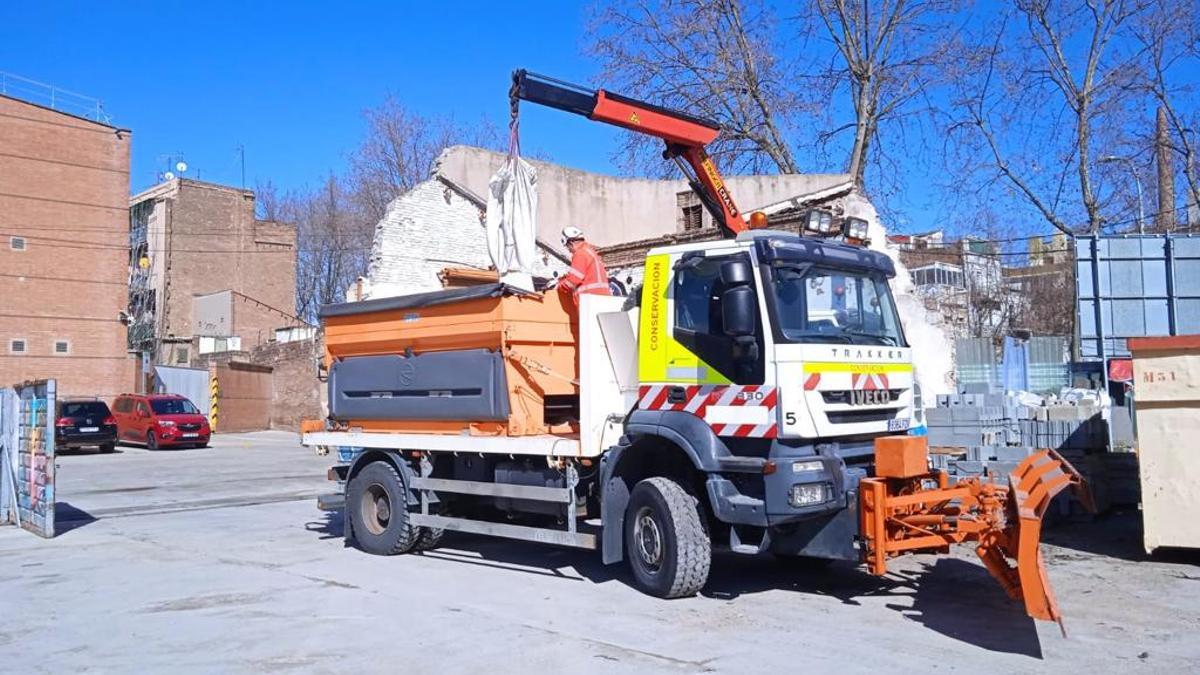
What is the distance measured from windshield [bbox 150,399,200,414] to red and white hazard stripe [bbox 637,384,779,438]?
25567 mm

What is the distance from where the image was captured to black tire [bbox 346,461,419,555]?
10406 mm

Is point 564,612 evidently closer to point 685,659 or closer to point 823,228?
point 685,659

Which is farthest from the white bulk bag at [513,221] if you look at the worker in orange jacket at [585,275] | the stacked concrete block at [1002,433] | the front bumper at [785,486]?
the stacked concrete block at [1002,433]

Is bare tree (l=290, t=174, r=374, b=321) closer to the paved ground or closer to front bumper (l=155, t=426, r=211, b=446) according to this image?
front bumper (l=155, t=426, r=211, b=446)

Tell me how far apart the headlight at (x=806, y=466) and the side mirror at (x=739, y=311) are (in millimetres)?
1010

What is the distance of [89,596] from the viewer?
8.70m

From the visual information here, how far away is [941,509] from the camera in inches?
295

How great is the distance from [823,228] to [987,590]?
3240mm

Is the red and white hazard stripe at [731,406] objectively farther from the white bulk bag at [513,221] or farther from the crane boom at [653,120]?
the crane boom at [653,120]

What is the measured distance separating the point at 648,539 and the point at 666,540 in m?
0.32

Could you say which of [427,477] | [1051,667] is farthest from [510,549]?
[1051,667]

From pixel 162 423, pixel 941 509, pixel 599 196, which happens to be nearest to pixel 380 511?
pixel 941 509

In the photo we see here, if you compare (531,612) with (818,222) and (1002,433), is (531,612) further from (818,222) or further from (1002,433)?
(1002,433)

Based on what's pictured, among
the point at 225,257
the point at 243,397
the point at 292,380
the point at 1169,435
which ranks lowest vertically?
the point at 1169,435
